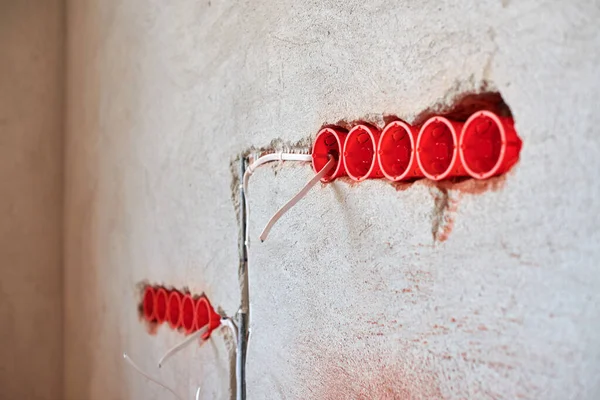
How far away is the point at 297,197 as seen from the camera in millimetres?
1288

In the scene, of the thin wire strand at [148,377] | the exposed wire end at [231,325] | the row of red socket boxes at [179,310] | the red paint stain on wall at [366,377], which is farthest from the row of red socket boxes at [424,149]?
the thin wire strand at [148,377]

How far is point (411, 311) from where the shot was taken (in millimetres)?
1070

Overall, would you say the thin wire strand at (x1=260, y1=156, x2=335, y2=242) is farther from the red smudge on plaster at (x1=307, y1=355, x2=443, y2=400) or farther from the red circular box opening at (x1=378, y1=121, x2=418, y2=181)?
the red smudge on plaster at (x1=307, y1=355, x2=443, y2=400)

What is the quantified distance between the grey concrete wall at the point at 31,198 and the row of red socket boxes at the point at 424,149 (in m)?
1.70

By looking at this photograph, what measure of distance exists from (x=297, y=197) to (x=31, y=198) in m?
1.67

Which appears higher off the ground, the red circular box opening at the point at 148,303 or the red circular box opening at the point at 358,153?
the red circular box opening at the point at 358,153

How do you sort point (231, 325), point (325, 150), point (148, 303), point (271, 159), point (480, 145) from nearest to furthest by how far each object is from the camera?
point (480, 145), point (325, 150), point (271, 159), point (231, 325), point (148, 303)

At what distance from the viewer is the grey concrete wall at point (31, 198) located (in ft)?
8.09

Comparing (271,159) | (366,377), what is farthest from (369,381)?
(271,159)

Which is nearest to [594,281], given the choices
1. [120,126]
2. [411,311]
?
[411,311]

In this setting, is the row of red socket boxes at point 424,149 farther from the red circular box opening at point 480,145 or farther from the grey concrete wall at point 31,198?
the grey concrete wall at point 31,198

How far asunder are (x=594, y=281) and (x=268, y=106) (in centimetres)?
85

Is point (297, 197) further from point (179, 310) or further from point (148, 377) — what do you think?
point (148, 377)

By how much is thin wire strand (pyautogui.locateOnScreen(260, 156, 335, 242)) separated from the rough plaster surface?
0.10 feet
